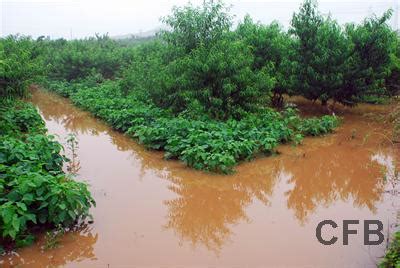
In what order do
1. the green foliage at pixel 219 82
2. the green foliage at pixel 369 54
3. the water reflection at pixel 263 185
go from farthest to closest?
1. the green foliage at pixel 369 54
2. the green foliage at pixel 219 82
3. the water reflection at pixel 263 185

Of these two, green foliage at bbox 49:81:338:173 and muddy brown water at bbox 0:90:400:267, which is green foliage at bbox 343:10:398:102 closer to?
green foliage at bbox 49:81:338:173

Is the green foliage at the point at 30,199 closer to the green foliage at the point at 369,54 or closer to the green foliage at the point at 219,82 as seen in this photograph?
the green foliage at the point at 219,82

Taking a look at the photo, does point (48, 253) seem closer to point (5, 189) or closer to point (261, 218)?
point (5, 189)

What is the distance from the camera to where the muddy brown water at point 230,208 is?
17.2ft

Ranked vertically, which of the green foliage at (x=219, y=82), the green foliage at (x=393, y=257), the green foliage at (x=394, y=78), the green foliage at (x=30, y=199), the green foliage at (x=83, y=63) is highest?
the green foliage at (x=83, y=63)

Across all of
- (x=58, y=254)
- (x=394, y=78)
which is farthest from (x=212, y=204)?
(x=394, y=78)

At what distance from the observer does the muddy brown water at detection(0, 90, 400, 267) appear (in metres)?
5.25

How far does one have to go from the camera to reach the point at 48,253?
5266 millimetres

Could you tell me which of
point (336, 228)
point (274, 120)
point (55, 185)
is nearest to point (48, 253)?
point (55, 185)

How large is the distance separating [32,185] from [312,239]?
12.5 feet

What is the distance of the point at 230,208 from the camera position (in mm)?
6801

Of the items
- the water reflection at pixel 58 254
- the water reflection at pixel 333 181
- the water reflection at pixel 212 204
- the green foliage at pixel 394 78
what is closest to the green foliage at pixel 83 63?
the green foliage at pixel 394 78

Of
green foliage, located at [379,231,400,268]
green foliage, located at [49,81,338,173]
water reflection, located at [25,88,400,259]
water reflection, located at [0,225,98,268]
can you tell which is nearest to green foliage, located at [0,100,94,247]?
water reflection, located at [0,225,98,268]

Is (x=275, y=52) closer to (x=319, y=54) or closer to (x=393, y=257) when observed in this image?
(x=319, y=54)
